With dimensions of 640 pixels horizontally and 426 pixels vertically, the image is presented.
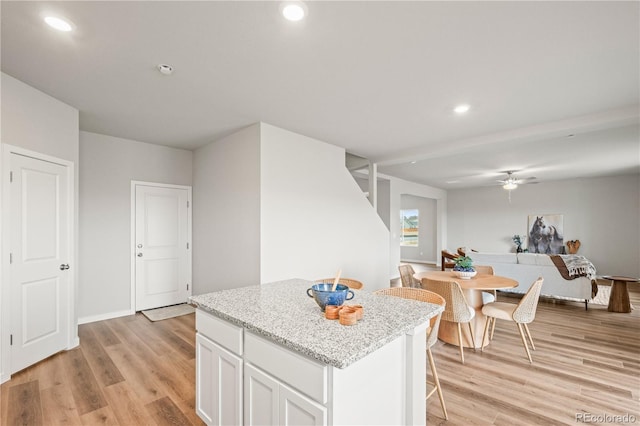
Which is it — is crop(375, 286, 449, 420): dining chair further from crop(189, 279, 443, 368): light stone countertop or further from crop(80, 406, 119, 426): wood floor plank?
crop(80, 406, 119, 426): wood floor plank

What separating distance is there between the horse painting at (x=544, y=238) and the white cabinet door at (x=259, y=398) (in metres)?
9.74

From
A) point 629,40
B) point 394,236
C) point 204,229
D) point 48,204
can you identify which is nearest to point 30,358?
point 48,204

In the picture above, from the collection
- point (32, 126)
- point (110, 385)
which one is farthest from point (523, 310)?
point (32, 126)

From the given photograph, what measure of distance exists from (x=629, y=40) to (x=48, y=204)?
5.12m

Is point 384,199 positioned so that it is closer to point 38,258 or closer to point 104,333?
point 104,333

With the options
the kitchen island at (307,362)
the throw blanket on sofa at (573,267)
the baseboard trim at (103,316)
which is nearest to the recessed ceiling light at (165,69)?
the kitchen island at (307,362)

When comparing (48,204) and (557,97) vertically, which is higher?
(557,97)

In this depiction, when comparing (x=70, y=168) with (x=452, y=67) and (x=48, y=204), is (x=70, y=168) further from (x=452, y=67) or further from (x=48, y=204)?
(x=452, y=67)

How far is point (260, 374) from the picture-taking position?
4.78 ft

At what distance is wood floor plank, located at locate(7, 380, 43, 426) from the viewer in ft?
6.88

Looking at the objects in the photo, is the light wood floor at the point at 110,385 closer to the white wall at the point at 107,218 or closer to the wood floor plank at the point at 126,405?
the wood floor plank at the point at 126,405

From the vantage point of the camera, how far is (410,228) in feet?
37.0

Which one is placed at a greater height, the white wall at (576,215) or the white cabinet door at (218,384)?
the white wall at (576,215)

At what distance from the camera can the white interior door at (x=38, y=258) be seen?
2719 millimetres
